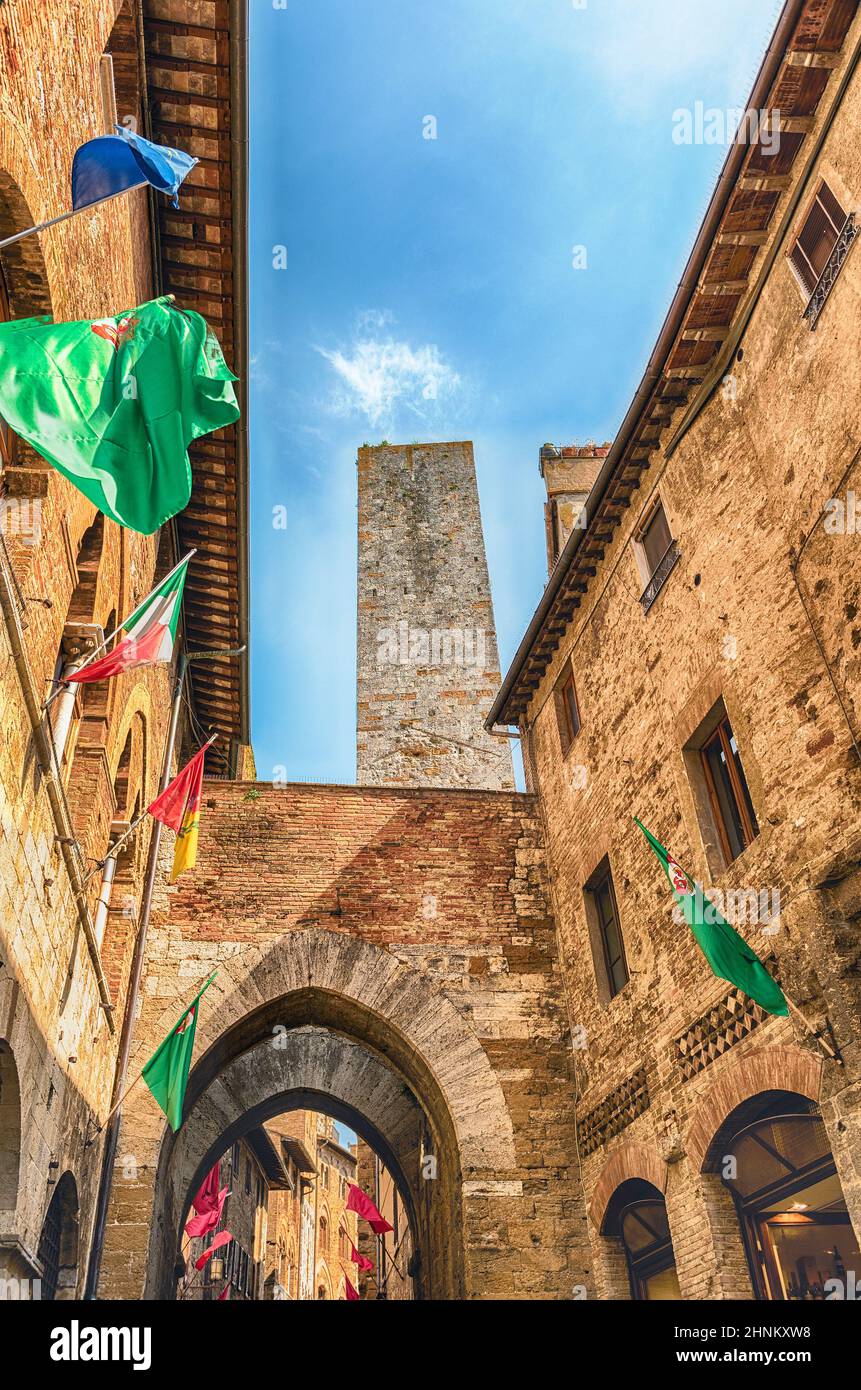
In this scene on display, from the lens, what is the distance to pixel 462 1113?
9016 mm

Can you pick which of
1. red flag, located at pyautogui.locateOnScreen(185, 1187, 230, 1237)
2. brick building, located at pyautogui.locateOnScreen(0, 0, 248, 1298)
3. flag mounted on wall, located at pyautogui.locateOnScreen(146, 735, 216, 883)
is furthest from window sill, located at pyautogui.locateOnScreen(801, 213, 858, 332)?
red flag, located at pyautogui.locateOnScreen(185, 1187, 230, 1237)

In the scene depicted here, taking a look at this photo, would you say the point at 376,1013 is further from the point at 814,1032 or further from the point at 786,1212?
the point at 814,1032

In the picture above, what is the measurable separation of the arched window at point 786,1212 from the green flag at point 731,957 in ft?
3.51

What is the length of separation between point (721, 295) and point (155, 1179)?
886 cm

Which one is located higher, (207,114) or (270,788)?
(207,114)

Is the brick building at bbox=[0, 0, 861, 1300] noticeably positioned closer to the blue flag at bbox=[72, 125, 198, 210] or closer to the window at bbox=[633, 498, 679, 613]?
the window at bbox=[633, 498, 679, 613]

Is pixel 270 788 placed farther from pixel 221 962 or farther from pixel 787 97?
pixel 787 97

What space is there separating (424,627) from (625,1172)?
1193 centimetres

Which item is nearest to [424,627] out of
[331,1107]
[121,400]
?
[331,1107]

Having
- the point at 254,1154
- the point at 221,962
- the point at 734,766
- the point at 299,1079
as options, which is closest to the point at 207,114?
the point at 734,766

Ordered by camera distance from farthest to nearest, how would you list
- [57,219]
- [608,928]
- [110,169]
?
[608,928] → [110,169] → [57,219]

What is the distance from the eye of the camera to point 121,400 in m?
4.17

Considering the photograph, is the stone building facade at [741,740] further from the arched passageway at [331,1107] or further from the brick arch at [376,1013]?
the arched passageway at [331,1107]

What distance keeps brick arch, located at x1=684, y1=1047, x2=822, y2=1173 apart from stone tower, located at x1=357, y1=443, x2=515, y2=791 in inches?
379
